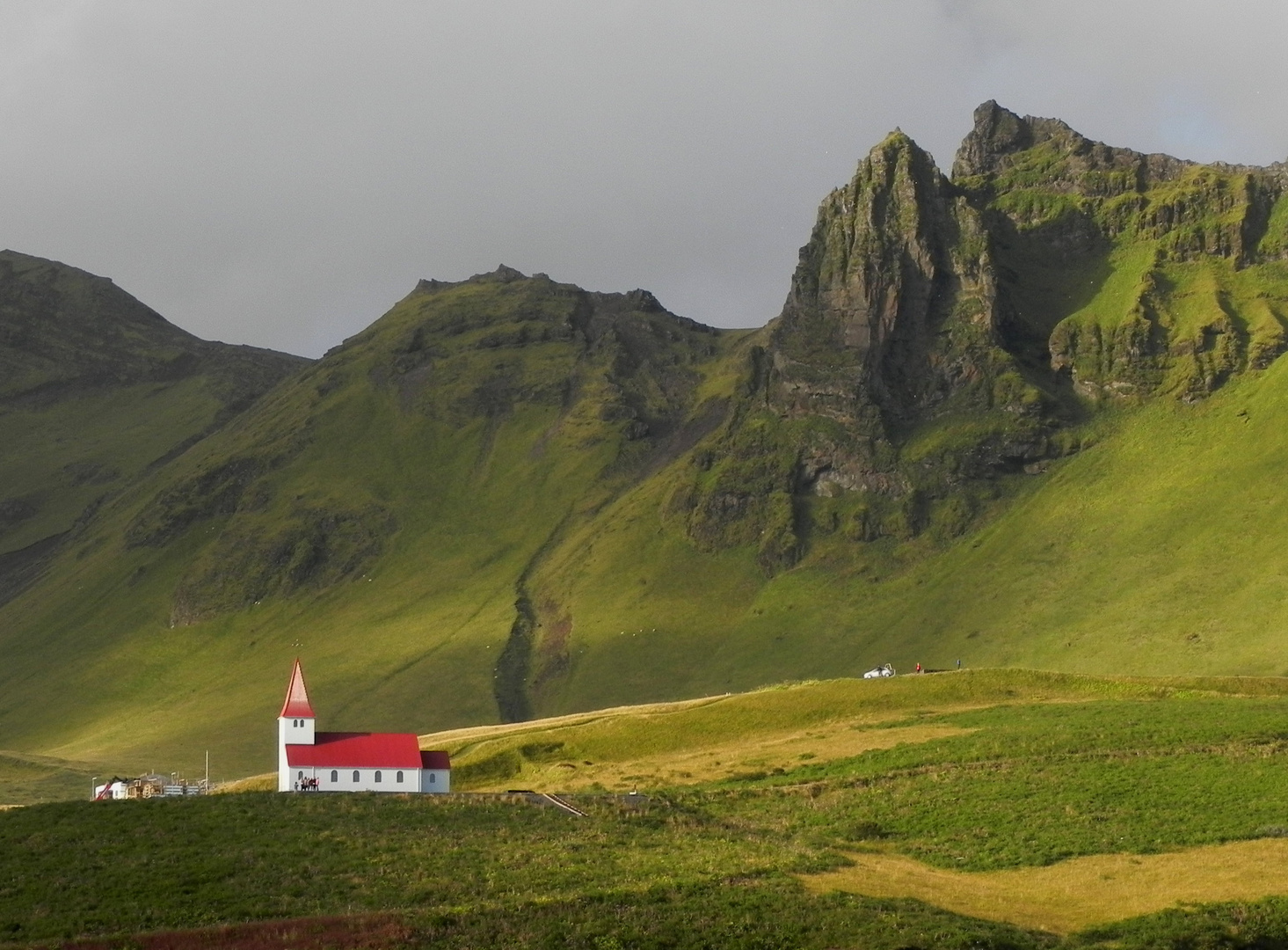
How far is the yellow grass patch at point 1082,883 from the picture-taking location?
2349 inches

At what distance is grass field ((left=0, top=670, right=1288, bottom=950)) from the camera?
182 feet

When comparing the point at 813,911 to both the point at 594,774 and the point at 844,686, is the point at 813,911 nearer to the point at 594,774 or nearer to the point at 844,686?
the point at 594,774

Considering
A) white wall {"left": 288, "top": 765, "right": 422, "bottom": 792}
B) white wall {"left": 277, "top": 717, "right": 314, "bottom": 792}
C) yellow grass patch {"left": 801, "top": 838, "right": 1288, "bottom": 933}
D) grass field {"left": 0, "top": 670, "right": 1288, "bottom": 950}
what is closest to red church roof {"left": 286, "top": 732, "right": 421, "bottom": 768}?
white wall {"left": 288, "top": 765, "right": 422, "bottom": 792}

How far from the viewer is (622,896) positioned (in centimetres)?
5809

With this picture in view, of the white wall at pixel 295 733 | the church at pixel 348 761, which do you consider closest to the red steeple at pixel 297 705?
→ the church at pixel 348 761

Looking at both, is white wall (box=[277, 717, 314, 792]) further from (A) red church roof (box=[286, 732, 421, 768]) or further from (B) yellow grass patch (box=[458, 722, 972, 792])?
(B) yellow grass patch (box=[458, 722, 972, 792])

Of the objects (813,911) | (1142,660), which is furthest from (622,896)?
(1142,660)

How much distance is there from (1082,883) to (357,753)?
1713 inches

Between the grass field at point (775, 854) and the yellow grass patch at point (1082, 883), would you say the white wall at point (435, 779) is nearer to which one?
the grass field at point (775, 854)

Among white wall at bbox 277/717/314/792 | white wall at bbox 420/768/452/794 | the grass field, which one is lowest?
the grass field

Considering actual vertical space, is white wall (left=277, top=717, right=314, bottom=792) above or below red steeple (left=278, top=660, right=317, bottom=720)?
below

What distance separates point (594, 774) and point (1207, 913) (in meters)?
49.9

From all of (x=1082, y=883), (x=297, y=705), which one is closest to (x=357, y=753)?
(x=297, y=705)

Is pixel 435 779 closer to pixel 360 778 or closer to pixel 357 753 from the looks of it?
pixel 360 778
